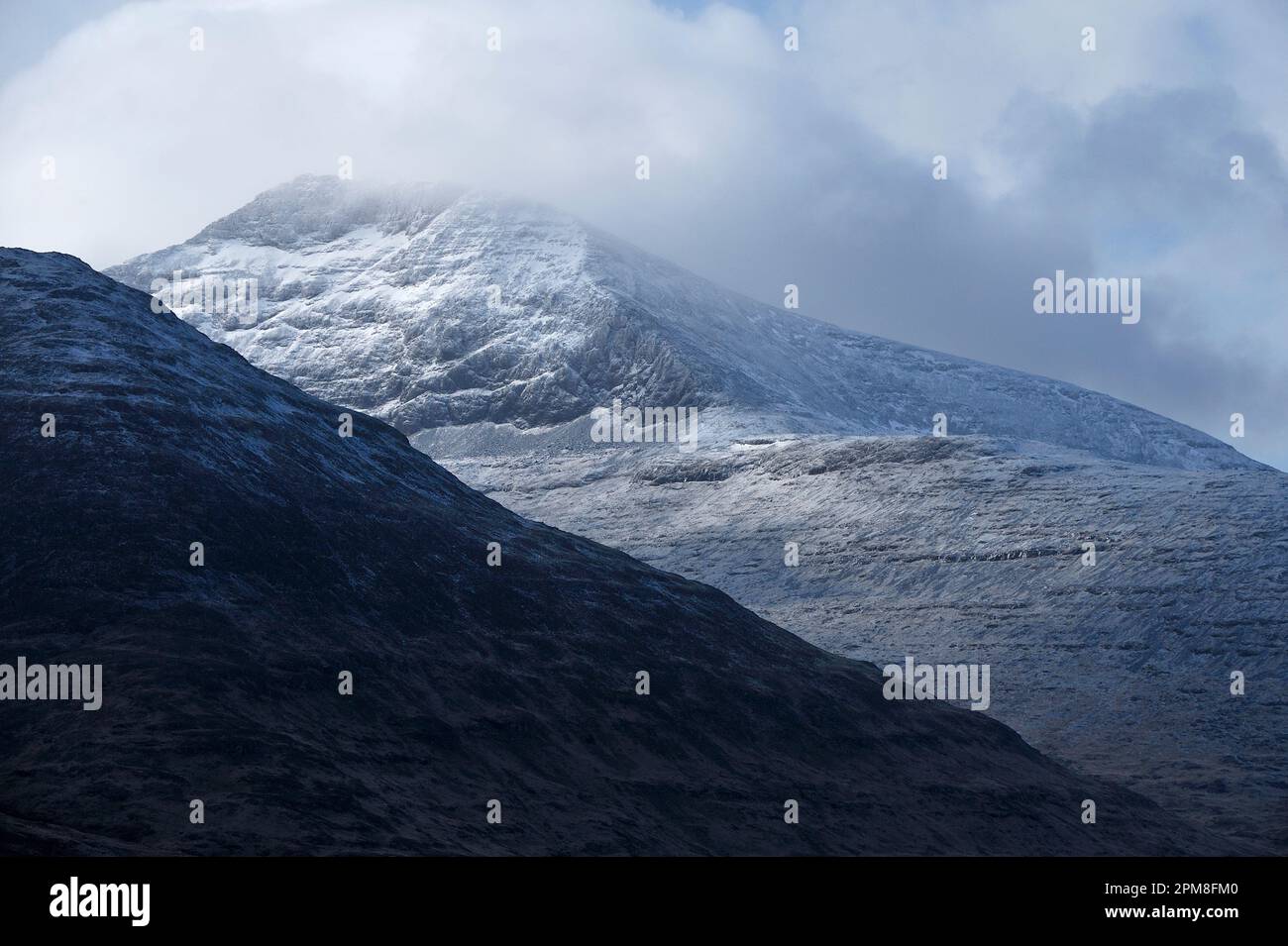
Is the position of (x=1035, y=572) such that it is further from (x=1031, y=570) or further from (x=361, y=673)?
(x=361, y=673)

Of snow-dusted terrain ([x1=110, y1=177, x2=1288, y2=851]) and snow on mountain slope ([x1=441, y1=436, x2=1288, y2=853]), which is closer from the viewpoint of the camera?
snow on mountain slope ([x1=441, y1=436, x2=1288, y2=853])

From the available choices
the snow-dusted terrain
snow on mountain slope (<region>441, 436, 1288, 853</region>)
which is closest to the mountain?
snow on mountain slope (<region>441, 436, 1288, 853</region>)

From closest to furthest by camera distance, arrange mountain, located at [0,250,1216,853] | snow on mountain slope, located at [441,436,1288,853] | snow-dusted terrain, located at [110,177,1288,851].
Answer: mountain, located at [0,250,1216,853]
snow on mountain slope, located at [441,436,1288,853]
snow-dusted terrain, located at [110,177,1288,851]

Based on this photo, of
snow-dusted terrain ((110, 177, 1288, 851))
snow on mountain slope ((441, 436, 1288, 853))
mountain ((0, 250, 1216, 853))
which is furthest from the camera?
snow-dusted terrain ((110, 177, 1288, 851))

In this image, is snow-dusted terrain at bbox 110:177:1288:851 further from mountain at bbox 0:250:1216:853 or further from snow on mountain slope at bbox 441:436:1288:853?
mountain at bbox 0:250:1216:853

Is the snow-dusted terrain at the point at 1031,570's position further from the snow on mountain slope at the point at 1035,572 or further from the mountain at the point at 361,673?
the mountain at the point at 361,673

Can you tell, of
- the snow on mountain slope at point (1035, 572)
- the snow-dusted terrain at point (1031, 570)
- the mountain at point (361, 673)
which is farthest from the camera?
the snow-dusted terrain at point (1031, 570)

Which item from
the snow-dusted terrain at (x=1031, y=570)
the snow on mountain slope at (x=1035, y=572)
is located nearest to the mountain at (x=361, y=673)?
the snow on mountain slope at (x=1035, y=572)

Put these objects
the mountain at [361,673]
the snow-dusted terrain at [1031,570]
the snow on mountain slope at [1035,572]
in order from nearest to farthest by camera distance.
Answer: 1. the mountain at [361,673]
2. the snow on mountain slope at [1035,572]
3. the snow-dusted terrain at [1031,570]
